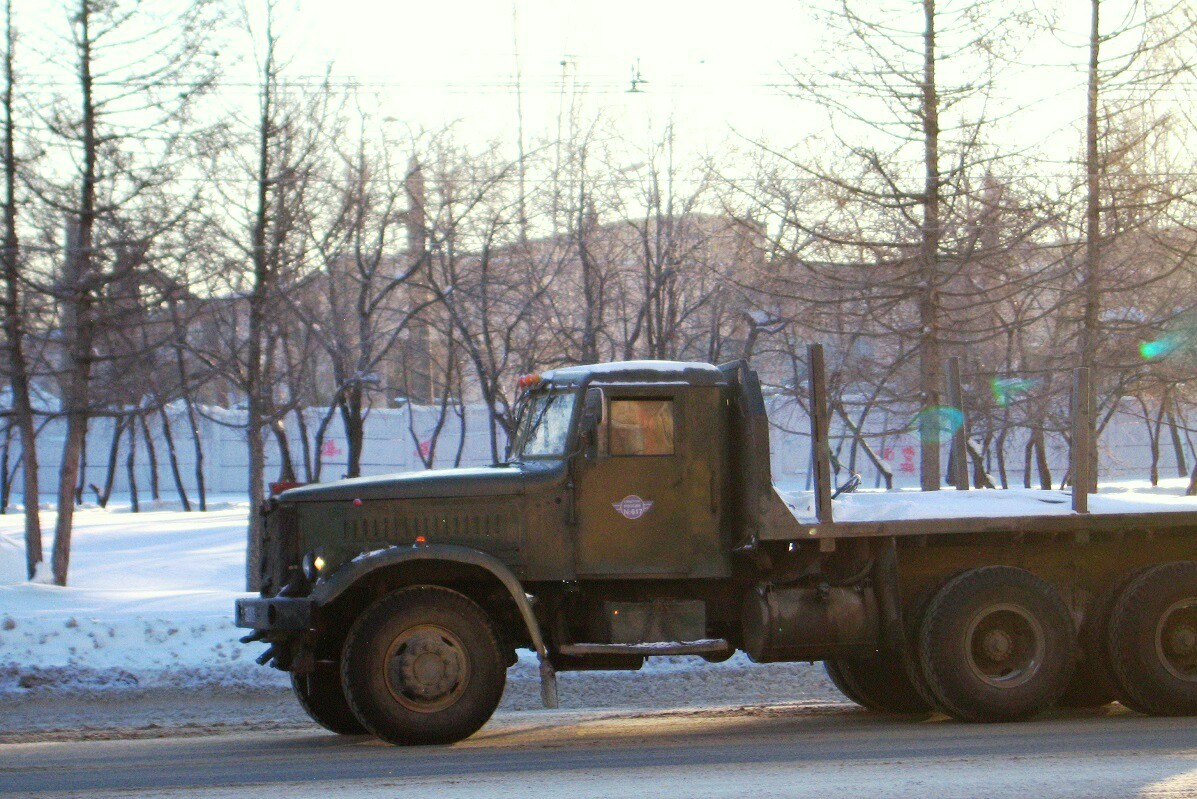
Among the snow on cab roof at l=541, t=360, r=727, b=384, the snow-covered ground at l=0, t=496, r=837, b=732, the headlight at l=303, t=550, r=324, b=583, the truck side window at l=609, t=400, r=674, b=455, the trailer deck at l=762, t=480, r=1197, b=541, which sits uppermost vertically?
the snow on cab roof at l=541, t=360, r=727, b=384

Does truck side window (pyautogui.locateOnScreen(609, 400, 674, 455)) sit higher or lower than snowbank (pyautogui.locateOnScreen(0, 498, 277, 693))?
higher

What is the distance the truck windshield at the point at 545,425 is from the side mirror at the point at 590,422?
150mm

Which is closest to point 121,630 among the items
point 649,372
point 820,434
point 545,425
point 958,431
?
point 545,425

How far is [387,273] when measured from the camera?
34500 mm

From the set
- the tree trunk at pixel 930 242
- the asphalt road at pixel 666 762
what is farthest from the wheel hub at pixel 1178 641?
→ the tree trunk at pixel 930 242

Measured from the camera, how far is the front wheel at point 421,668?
28.0 feet

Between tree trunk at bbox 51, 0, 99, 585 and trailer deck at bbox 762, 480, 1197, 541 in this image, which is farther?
tree trunk at bbox 51, 0, 99, 585

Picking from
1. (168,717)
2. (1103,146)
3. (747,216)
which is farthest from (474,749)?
(1103,146)

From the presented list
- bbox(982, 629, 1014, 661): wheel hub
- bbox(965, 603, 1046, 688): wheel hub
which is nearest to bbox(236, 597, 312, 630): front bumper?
bbox(965, 603, 1046, 688): wheel hub

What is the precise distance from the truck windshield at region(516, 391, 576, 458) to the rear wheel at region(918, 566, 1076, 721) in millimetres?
2880

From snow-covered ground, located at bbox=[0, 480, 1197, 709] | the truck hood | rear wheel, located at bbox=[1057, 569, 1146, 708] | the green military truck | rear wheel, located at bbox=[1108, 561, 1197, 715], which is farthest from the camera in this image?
snow-covered ground, located at bbox=[0, 480, 1197, 709]

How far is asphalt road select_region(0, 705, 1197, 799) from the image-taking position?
702 cm

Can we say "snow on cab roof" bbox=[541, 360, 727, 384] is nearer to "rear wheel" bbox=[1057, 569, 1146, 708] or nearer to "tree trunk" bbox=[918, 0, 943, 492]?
"rear wheel" bbox=[1057, 569, 1146, 708]

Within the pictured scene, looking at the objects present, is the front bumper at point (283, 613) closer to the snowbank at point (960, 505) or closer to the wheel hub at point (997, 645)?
the snowbank at point (960, 505)
